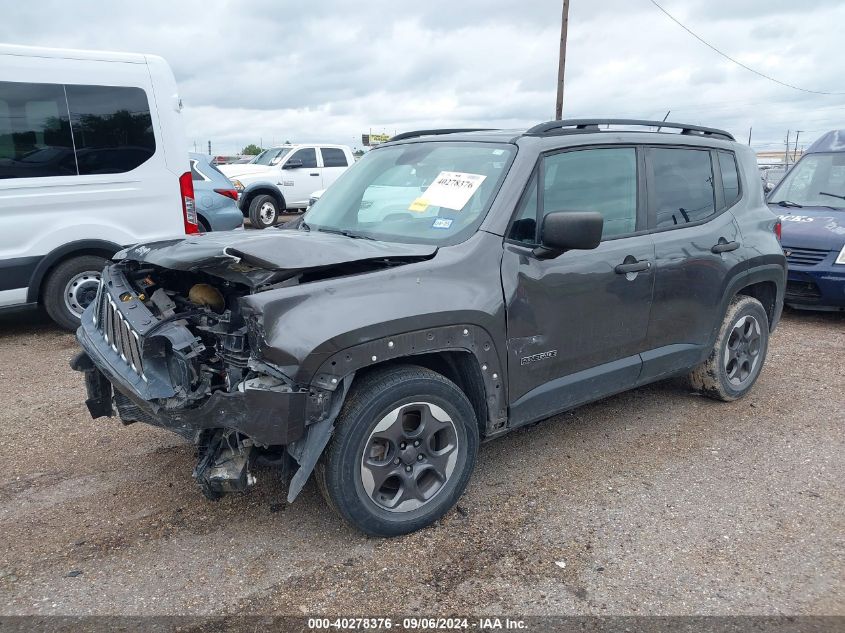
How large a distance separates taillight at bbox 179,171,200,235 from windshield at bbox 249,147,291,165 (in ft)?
32.3

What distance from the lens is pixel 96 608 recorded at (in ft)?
8.54

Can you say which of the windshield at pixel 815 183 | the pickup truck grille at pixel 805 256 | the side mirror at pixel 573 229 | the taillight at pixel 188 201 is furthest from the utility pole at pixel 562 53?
the side mirror at pixel 573 229

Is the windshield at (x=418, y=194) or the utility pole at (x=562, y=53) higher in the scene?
the utility pole at (x=562, y=53)

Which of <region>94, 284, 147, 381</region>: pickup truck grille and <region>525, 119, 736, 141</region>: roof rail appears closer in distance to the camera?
<region>94, 284, 147, 381</region>: pickup truck grille

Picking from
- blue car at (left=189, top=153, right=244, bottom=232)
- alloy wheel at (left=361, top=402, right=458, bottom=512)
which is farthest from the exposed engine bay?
blue car at (left=189, top=153, right=244, bottom=232)

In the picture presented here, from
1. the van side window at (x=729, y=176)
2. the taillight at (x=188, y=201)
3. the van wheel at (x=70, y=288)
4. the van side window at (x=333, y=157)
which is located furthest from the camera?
the van side window at (x=333, y=157)

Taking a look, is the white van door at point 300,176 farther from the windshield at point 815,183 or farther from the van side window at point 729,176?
the van side window at point 729,176

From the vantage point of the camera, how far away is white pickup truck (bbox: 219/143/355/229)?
1519 centimetres

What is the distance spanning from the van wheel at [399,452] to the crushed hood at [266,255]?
21.0 inches

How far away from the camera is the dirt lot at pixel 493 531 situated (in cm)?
268

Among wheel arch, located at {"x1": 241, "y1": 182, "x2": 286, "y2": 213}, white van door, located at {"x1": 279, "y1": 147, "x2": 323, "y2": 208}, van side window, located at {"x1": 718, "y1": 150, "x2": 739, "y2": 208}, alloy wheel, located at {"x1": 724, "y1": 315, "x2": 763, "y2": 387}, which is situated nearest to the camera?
van side window, located at {"x1": 718, "y1": 150, "x2": 739, "y2": 208}

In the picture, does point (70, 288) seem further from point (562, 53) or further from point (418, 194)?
point (562, 53)

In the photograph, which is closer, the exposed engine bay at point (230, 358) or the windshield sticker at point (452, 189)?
the exposed engine bay at point (230, 358)

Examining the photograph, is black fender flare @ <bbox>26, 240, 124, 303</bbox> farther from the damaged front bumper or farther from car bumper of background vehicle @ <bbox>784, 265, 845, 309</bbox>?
car bumper of background vehicle @ <bbox>784, 265, 845, 309</bbox>
